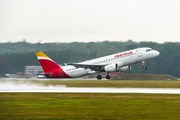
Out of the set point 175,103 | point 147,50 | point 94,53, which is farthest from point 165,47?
point 175,103

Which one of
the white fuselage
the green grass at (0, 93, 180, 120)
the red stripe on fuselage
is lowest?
the green grass at (0, 93, 180, 120)

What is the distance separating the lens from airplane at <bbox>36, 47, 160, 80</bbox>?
46.1 metres

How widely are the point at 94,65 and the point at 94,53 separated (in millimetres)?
105343

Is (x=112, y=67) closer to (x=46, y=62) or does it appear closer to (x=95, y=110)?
(x=46, y=62)

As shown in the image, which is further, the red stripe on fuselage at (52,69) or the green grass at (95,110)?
the red stripe on fuselage at (52,69)

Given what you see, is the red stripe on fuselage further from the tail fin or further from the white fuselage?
the white fuselage

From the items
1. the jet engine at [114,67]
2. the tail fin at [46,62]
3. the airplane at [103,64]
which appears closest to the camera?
the airplane at [103,64]

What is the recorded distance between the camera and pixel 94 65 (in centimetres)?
4853

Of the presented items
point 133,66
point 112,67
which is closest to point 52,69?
point 112,67

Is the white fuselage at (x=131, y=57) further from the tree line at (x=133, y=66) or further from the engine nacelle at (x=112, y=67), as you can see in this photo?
the tree line at (x=133, y=66)

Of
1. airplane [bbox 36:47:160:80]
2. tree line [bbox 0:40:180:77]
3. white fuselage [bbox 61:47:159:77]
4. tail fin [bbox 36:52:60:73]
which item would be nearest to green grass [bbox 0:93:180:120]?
white fuselage [bbox 61:47:159:77]

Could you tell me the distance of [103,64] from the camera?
4934cm

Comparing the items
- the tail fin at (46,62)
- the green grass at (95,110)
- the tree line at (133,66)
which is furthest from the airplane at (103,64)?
the tree line at (133,66)

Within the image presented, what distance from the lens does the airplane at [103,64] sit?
151 ft
